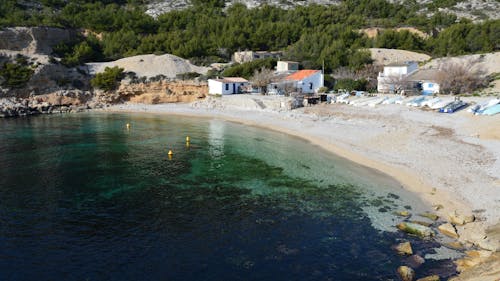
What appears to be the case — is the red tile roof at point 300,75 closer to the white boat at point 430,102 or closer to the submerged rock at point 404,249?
the white boat at point 430,102

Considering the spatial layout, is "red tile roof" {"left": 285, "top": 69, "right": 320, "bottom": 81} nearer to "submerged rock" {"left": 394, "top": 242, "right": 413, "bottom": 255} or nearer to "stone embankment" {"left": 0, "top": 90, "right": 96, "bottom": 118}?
"stone embankment" {"left": 0, "top": 90, "right": 96, "bottom": 118}

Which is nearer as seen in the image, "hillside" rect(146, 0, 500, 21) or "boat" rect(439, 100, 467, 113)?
"boat" rect(439, 100, 467, 113)

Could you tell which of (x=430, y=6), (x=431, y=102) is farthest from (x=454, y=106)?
(x=430, y=6)

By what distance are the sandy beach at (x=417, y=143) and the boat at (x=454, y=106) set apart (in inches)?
41.7

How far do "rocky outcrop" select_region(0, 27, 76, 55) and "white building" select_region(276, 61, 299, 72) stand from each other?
115ft

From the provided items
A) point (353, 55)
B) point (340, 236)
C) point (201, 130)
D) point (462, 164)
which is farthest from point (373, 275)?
point (353, 55)

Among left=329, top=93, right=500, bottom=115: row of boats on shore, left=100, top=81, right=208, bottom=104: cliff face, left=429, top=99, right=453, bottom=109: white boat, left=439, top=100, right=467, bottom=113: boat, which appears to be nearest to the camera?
left=329, top=93, right=500, bottom=115: row of boats on shore

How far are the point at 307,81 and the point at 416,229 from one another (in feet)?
119

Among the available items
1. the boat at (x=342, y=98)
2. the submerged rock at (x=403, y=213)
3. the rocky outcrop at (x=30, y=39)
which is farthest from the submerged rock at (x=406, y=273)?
the rocky outcrop at (x=30, y=39)

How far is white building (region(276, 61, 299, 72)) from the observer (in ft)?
183

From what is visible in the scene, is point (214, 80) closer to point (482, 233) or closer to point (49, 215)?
point (49, 215)

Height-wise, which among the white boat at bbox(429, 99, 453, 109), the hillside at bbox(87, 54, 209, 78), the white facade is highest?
the hillside at bbox(87, 54, 209, 78)

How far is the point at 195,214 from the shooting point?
55.3 ft

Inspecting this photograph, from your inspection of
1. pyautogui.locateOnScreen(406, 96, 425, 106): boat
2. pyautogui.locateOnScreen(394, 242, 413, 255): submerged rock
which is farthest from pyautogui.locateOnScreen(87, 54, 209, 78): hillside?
pyautogui.locateOnScreen(394, 242, 413, 255): submerged rock
